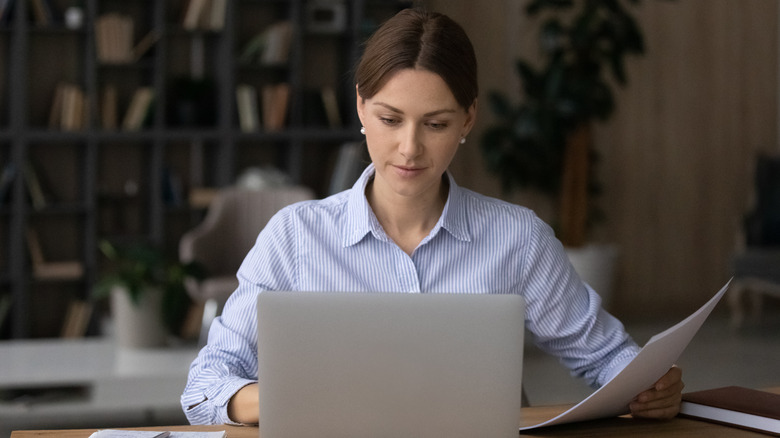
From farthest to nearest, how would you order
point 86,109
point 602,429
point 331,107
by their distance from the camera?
point 331,107 → point 86,109 → point 602,429

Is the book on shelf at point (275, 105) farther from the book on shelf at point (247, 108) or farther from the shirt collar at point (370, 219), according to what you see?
the shirt collar at point (370, 219)

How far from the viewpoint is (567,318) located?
1.74 meters

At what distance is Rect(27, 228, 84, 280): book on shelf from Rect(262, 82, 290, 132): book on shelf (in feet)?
4.30

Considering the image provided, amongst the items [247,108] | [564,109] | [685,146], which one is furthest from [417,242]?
[685,146]

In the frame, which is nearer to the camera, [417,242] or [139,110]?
[417,242]

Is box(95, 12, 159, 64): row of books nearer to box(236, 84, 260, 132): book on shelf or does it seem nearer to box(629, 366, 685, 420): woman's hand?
box(236, 84, 260, 132): book on shelf

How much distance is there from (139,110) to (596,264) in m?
2.74

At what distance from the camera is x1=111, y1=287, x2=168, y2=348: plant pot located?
4.28 metres

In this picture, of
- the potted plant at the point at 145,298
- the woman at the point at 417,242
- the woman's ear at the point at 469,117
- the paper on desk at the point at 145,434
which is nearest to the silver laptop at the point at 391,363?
the paper on desk at the point at 145,434

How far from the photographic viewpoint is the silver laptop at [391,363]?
1121mm

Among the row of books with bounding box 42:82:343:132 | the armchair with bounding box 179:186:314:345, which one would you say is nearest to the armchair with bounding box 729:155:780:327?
the row of books with bounding box 42:82:343:132

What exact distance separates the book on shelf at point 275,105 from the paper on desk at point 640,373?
4.16 m

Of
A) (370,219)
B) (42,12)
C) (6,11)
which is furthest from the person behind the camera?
(42,12)

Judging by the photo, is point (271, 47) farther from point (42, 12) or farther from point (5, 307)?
point (5, 307)
